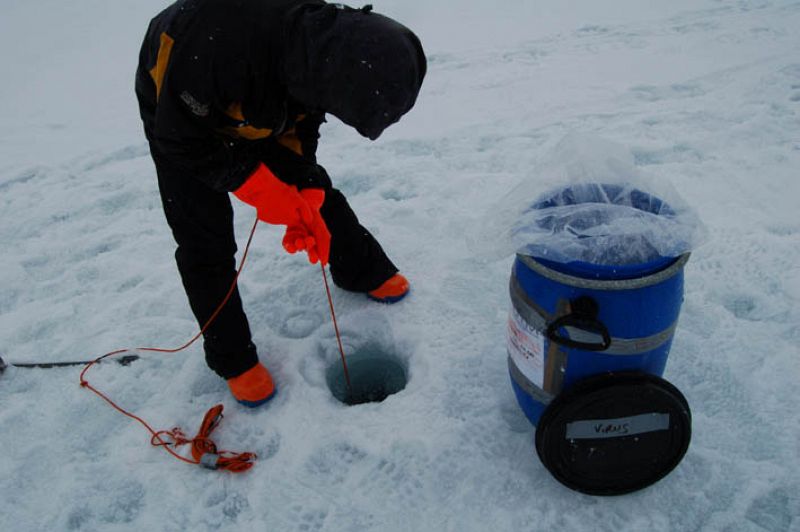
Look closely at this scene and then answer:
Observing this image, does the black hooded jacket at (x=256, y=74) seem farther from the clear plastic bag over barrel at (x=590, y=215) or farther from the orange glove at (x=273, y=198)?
the clear plastic bag over barrel at (x=590, y=215)

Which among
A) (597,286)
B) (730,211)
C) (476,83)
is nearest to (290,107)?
(597,286)

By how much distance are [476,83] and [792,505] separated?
3.87m

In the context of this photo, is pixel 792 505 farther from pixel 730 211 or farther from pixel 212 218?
pixel 212 218

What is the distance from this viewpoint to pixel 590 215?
140 cm

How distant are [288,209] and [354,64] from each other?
1.98 feet

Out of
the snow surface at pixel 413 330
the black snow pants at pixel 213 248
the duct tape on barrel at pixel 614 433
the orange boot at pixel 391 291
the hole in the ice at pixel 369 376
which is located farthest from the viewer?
the orange boot at pixel 391 291

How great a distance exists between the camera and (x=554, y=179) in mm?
1475

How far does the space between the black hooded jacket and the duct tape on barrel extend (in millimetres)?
856

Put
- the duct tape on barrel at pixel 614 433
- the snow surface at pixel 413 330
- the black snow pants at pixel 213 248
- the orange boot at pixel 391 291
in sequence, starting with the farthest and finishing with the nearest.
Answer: the orange boot at pixel 391 291 → the black snow pants at pixel 213 248 → the snow surface at pixel 413 330 → the duct tape on barrel at pixel 614 433

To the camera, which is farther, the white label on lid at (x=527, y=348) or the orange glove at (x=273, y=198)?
the orange glove at (x=273, y=198)

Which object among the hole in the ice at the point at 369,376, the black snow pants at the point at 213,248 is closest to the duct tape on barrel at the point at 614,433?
the hole in the ice at the point at 369,376

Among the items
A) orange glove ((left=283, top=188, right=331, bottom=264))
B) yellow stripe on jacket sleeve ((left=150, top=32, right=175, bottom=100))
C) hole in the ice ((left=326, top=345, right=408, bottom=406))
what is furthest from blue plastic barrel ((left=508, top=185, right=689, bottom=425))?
yellow stripe on jacket sleeve ((left=150, top=32, right=175, bottom=100))

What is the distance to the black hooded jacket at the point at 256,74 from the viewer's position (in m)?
1.18

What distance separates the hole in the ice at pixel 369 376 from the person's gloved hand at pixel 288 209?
1.77 feet
